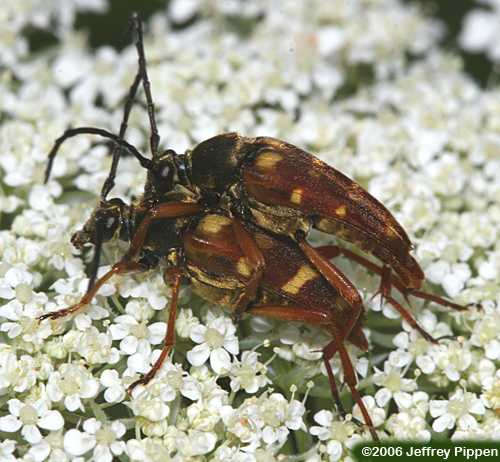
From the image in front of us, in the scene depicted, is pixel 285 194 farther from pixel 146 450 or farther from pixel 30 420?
pixel 30 420

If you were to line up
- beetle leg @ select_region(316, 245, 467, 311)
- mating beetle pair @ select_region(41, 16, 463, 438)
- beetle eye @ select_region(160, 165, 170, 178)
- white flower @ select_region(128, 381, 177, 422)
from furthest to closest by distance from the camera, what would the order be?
beetle leg @ select_region(316, 245, 467, 311) → beetle eye @ select_region(160, 165, 170, 178) → mating beetle pair @ select_region(41, 16, 463, 438) → white flower @ select_region(128, 381, 177, 422)

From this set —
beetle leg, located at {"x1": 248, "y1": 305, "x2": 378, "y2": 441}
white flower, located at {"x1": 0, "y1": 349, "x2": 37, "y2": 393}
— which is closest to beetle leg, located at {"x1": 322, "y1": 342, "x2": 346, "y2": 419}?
beetle leg, located at {"x1": 248, "y1": 305, "x2": 378, "y2": 441}

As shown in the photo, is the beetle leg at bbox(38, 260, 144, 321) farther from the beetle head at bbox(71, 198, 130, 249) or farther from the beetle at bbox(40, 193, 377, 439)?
the beetle head at bbox(71, 198, 130, 249)

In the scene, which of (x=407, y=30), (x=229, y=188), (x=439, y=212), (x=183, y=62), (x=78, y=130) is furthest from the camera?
(x=407, y=30)

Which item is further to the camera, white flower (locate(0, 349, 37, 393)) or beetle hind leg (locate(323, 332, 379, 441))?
beetle hind leg (locate(323, 332, 379, 441))

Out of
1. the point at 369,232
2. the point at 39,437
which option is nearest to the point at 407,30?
the point at 369,232

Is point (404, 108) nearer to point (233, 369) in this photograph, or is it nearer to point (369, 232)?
point (369, 232)

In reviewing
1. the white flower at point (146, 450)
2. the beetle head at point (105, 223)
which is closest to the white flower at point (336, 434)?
the white flower at point (146, 450)

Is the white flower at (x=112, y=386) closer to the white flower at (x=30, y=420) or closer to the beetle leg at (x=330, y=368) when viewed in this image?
the white flower at (x=30, y=420)
